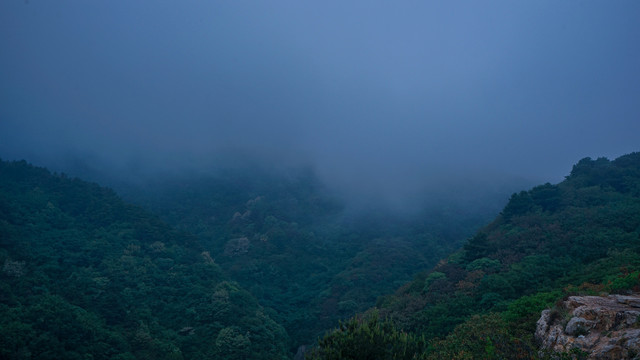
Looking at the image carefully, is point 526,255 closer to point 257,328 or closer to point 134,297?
point 257,328

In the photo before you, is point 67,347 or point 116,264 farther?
point 116,264

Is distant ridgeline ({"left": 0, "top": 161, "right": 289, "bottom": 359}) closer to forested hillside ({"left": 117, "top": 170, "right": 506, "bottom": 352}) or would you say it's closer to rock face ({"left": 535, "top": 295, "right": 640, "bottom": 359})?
forested hillside ({"left": 117, "top": 170, "right": 506, "bottom": 352})

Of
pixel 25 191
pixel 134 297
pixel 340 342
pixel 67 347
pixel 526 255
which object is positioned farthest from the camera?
pixel 25 191

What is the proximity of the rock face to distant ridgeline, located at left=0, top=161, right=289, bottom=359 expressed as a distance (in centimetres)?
2309

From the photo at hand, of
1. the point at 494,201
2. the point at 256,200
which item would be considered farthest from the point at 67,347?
the point at 494,201

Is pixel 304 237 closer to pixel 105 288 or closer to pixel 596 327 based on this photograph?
pixel 105 288

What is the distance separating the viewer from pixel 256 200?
76812mm

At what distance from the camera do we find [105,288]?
33.0 meters

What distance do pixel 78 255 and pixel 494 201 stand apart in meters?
76.0

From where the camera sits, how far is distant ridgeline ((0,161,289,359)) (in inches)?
960

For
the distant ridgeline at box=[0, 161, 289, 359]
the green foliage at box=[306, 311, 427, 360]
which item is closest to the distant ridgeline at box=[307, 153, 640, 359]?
the green foliage at box=[306, 311, 427, 360]

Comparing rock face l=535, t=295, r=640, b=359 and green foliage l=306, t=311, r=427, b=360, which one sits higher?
rock face l=535, t=295, r=640, b=359

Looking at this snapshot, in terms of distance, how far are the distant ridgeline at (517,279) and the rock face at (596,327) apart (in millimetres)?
552

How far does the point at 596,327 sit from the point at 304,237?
5386 centimetres
